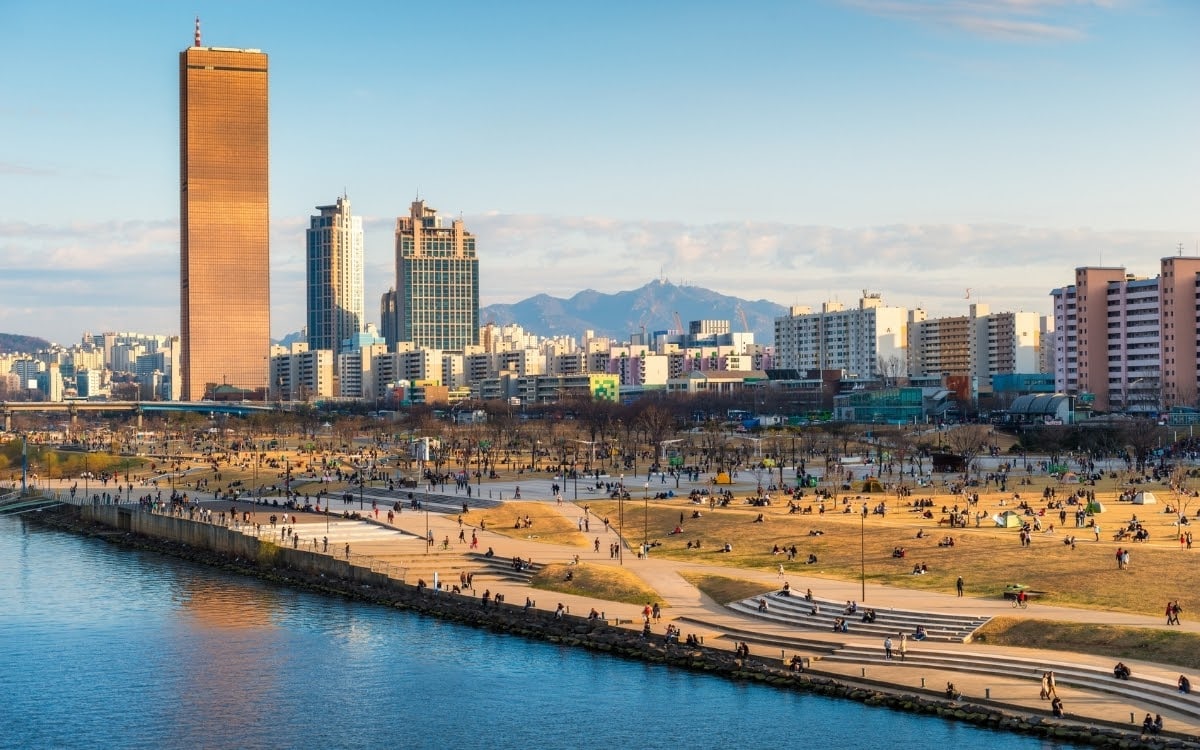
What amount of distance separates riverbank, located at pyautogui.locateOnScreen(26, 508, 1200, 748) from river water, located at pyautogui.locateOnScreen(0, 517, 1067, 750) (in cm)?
59

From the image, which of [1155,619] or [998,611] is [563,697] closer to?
[998,611]

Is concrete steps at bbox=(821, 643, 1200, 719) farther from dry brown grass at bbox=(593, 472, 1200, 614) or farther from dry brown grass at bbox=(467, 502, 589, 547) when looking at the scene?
dry brown grass at bbox=(467, 502, 589, 547)

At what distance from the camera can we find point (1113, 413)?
128m

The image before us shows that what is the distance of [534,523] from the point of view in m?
68.8

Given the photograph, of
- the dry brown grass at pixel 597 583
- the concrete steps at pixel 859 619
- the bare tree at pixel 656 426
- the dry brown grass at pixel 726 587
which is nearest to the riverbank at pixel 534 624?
the dry brown grass at pixel 597 583

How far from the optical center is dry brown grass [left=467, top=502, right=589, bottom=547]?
64.5m

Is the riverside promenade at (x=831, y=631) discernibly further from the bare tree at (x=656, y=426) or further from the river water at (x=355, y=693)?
the bare tree at (x=656, y=426)

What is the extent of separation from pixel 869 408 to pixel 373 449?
49378 mm

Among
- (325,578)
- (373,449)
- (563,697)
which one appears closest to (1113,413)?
(373,449)

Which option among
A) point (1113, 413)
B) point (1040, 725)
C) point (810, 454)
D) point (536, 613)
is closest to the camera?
point (1040, 725)

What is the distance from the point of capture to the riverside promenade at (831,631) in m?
35.8

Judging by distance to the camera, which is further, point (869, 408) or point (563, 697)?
point (869, 408)

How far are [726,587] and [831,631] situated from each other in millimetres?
6991

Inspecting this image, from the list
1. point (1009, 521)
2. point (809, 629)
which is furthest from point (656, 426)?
point (809, 629)
